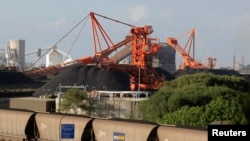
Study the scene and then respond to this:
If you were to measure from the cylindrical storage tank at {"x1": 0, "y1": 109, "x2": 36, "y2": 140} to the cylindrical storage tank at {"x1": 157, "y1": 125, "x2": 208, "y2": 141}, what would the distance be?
418 inches

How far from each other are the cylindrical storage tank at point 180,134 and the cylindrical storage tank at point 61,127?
5.58m

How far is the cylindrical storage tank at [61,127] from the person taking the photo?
91.2 ft

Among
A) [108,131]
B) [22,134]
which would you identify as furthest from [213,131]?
[22,134]

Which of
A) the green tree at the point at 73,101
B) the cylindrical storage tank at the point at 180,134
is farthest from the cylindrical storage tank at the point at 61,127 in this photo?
the green tree at the point at 73,101

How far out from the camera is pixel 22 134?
30.9 m

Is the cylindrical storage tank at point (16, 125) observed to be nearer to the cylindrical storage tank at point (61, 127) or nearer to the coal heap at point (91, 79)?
the cylindrical storage tank at point (61, 127)

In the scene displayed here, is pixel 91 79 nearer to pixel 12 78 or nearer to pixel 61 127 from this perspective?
pixel 12 78

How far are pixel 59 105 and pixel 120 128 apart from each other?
20.6 m

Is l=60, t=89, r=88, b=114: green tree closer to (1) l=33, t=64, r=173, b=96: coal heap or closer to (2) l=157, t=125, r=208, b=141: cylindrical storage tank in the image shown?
(2) l=157, t=125, r=208, b=141: cylindrical storage tank

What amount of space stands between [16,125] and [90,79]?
1733 inches

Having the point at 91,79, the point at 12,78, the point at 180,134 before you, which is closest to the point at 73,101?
the point at 180,134

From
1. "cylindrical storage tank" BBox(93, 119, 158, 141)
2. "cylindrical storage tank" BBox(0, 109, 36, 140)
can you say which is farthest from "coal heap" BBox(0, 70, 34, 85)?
"cylindrical storage tank" BBox(93, 119, 158, 141)

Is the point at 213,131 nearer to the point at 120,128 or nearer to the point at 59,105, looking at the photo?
the point at 120,128

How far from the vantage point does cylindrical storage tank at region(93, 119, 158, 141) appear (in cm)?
2477
